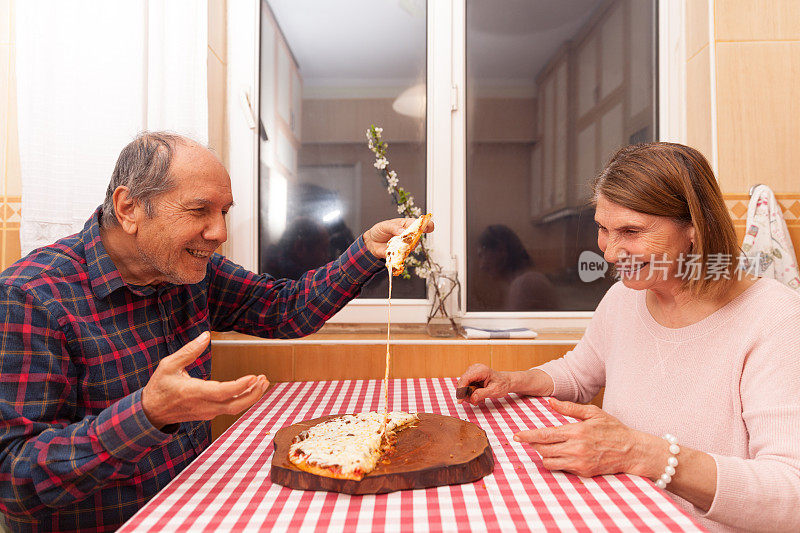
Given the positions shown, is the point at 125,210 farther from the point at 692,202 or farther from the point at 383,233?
the point at 692,202

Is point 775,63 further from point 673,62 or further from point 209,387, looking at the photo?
point 209,387

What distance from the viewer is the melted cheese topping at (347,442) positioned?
1.02 m

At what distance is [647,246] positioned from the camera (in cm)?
145

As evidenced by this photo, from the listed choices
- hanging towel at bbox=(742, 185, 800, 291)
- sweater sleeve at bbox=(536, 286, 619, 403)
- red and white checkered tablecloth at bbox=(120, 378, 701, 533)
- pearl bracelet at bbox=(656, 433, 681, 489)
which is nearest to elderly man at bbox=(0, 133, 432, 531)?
red and white checkered tablecloth at bbox=(120, 378, 701, 533)

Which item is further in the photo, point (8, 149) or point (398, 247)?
point (8, 149)

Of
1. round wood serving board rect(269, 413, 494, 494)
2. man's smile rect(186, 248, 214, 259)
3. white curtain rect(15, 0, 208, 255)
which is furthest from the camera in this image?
white curtain rect(15, 0, 208, 255)

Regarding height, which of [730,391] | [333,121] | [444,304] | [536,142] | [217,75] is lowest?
[730,391]

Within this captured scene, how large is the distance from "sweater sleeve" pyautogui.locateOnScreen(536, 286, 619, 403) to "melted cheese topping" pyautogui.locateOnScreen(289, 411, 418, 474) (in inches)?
24.9

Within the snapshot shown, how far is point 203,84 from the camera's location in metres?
2.19

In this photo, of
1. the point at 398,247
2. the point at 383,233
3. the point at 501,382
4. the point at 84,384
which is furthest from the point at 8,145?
the point at 501,382

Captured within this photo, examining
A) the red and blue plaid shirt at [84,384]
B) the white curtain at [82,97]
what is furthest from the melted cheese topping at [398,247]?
the white curtain at [82,97]

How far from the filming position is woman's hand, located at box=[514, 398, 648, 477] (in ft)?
3.45

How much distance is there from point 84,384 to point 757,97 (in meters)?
2.63

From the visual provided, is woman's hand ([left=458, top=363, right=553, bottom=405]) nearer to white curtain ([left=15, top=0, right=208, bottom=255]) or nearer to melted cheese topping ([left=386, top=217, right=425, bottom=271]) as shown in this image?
melted cheese topping ([left=386, top=217, right=425, bottom=271])
